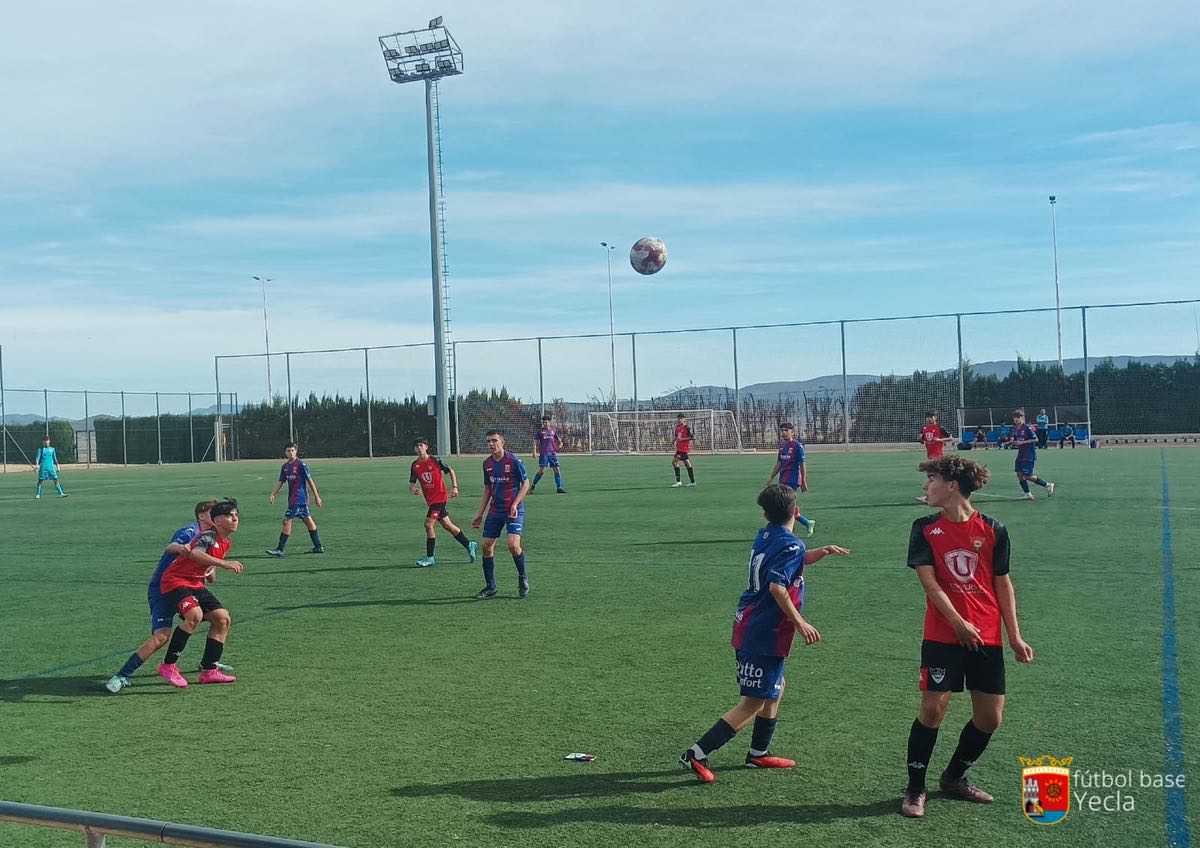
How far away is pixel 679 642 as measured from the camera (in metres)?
9.49

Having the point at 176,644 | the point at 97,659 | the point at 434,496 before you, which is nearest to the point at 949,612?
the point at 176,644

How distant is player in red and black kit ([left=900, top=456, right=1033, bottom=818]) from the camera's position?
206 inches

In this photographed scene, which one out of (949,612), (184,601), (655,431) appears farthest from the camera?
(655,431)

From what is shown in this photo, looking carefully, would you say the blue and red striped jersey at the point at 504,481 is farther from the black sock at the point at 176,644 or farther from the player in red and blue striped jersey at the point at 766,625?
the player in red and blue striped jersey at the point at 766,625

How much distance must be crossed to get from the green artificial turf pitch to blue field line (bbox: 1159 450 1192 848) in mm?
64

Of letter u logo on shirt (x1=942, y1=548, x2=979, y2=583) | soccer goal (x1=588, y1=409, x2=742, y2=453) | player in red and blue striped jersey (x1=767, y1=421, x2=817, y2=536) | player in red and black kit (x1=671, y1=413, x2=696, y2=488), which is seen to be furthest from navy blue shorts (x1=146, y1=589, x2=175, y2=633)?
soccer goal (x1=588, y1=409, x2=742, y2=453)

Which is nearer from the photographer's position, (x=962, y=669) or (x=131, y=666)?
(x=962, y=669)

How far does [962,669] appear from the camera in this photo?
5266 millimetres

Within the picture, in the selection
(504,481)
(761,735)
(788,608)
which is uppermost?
(504,481)

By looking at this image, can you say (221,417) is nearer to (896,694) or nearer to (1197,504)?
(1197,504)

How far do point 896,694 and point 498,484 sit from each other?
5.96 metres

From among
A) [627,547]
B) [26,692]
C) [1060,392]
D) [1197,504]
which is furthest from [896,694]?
[1060,392]

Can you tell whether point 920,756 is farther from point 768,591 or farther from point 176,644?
point 176,644

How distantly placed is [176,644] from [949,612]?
5.99 metres
